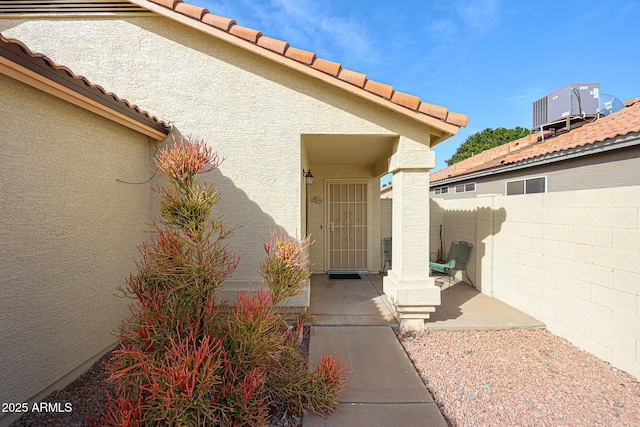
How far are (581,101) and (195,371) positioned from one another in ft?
47.8

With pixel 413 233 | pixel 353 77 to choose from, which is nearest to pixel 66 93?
pixel 353 77

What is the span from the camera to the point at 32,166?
2926 mm

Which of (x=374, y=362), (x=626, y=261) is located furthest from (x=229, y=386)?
(x=626, y=261)

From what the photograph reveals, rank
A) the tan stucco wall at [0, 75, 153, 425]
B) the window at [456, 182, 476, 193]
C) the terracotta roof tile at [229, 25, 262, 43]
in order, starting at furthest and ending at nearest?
the window at [456, 182, 476, 193] < the terracotta roof tile at [229, 25, 262, 43] < the tan stucco wall at [0, 75, 153, 425]

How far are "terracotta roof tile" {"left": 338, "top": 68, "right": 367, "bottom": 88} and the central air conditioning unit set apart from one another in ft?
34.6

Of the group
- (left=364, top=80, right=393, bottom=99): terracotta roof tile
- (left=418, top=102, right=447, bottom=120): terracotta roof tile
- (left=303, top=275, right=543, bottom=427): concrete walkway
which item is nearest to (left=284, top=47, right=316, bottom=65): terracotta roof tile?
(left=364, top=80, right=393, bottom=99): terracotta roof tile

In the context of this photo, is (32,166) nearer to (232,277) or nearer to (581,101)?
(232,277)

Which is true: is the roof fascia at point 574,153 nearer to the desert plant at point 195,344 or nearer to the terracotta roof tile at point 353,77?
the terracotta roof tile at point 353,77

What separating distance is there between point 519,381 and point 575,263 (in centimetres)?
229

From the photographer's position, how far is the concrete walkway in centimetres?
300

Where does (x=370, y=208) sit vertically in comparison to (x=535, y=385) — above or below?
above

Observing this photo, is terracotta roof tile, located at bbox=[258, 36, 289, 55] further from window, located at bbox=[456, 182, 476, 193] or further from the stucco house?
window, located at bbox=[456, 182, 476, 193]

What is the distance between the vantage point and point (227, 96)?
4711 mm

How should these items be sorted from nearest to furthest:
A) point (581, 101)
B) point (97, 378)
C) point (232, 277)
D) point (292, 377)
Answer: point (292, 377), point (97, 378), point (232, 277), point (581, 101)
